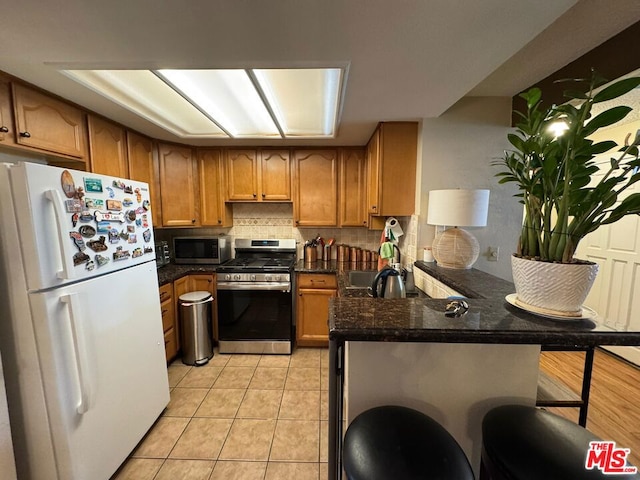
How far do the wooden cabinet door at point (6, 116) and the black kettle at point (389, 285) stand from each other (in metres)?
2.22

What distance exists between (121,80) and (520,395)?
2569mm

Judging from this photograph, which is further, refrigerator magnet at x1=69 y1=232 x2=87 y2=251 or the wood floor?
the wood floor

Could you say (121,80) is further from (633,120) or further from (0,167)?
(633,120)

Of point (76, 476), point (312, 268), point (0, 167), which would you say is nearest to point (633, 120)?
point (312, 268)

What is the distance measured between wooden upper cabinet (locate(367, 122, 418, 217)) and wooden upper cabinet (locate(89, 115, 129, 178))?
223 cm

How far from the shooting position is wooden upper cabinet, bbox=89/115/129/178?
2031 millimetres

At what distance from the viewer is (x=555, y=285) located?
0.89 m

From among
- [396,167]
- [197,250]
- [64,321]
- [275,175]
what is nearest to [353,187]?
[396,167]

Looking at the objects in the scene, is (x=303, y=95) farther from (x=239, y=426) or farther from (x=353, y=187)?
(x=239, y=426)

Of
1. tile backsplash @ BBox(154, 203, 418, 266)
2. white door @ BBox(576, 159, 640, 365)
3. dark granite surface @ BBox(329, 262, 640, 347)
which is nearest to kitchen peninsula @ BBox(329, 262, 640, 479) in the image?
dark granite surface @ BBox(329, 262, 640, 347)

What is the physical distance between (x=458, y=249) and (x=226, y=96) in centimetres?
192

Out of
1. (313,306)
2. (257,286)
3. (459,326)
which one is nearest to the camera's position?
(459,326)

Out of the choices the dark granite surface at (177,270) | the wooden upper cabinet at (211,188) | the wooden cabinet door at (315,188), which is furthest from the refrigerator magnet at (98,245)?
the wooden cabinet door at (315,188)

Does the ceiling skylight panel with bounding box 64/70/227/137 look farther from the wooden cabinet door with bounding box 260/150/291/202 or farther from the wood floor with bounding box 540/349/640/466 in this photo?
the wood floor with bounding box 540/349/640/466
